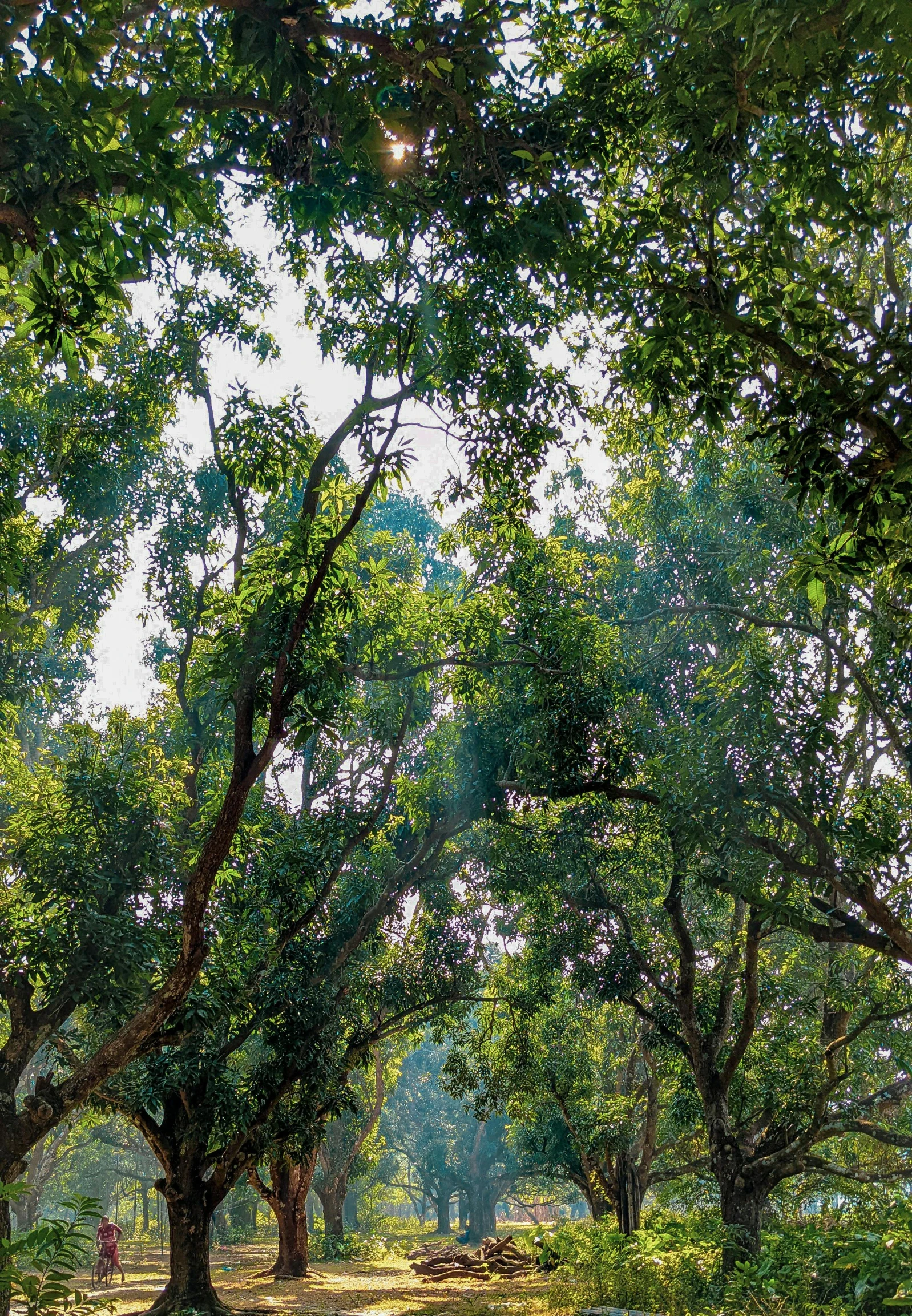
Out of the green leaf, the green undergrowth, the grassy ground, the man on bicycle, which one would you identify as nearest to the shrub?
the green leaf

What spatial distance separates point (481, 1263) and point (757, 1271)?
1441 cm

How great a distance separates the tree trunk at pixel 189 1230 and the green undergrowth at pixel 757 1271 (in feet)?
14.7

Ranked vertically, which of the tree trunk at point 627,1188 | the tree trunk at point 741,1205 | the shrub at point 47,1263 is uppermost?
the shrub at point 47,1263

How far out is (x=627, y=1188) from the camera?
17594mm

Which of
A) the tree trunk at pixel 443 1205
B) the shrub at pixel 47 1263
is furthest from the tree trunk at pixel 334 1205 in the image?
the shrub at pixel 47 1263

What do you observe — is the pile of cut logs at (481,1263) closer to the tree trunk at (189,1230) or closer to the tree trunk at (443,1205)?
the tree trunk at (189,1230)

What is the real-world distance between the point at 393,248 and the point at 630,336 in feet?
6.01

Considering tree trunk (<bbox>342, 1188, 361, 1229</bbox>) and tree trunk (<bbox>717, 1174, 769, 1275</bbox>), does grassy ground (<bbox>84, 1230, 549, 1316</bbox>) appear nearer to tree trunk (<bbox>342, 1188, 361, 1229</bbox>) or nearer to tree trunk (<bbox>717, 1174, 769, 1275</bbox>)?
tree trunk (<bbox>717, 1174, 769, 1275</bbox>)

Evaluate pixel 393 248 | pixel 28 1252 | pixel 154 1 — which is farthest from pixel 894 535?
pixel 28 1252

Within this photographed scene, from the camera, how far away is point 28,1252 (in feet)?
18.0

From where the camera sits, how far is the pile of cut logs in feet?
65.0

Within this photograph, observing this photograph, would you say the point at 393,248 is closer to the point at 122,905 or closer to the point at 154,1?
the point at 154,1

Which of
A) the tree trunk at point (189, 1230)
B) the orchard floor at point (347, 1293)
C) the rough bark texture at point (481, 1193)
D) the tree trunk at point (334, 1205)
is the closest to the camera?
the tree trunk at point (189, 1230)

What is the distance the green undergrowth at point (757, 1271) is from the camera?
7.57 metres
